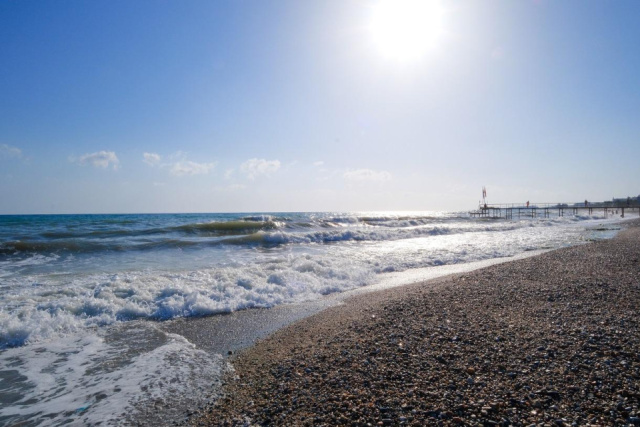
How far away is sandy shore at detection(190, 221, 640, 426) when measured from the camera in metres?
3.15

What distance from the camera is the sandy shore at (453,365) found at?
10.4ft

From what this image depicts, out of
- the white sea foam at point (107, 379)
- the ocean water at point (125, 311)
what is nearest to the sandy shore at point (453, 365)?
the white sea foam at point (107, 379)

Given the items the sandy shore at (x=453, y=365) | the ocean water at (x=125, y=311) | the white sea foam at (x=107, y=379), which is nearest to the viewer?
A: the sandy shore at (x=453, y=365)

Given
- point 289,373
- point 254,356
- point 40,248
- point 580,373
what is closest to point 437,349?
point 580,373

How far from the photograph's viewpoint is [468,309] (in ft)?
20.6

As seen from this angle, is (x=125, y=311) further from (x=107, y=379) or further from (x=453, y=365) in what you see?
(x=453, y=365)

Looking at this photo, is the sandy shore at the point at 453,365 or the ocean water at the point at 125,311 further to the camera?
the ocean water at the point at 125,311

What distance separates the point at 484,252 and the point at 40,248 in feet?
75.3

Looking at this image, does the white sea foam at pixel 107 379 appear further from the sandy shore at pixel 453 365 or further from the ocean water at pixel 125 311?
the sandy shore at pixel 453 365

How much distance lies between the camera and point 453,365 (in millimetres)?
4000

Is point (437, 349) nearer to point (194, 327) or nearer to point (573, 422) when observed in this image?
point (573, 422)

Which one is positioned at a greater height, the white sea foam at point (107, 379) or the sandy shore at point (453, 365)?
the sandy shore at point (453, 365)

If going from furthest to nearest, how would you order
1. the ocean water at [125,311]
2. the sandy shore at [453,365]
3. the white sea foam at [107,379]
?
the ocean water at [125,311], the white sea foam at [107,379], the sandy shore at [453,365]

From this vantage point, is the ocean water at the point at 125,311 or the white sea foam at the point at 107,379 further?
the ocean water at the point at 125,311
